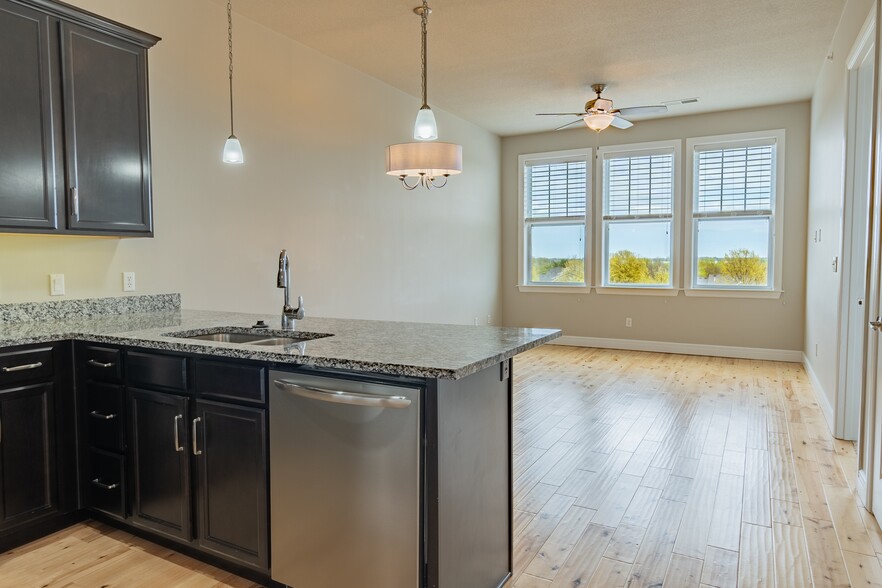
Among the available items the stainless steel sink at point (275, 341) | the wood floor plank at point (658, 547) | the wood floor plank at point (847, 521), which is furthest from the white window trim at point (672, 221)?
the stainless steel sink at point (275, 341)

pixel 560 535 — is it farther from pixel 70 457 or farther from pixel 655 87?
pixel 655 87

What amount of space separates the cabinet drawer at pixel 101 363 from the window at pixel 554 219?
20.1 feet

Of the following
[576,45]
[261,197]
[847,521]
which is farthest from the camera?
[576,45]

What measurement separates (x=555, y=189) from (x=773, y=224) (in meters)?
2.65

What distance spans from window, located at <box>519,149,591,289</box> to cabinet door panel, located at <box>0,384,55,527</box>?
20.7 feet

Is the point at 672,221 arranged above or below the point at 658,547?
above

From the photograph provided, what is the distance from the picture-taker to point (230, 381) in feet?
6.88

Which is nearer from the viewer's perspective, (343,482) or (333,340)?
(343,482)

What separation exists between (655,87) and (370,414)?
5.19 meters

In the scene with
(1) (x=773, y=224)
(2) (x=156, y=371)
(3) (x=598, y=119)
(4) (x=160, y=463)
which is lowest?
(4) (x=160, y=463)

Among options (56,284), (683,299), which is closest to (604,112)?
(683,299)

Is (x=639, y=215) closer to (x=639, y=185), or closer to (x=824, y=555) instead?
(x=639, y=185)

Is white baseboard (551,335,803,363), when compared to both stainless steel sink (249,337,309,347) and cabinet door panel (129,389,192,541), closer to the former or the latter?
stainless steel sink (249,337,309,347)

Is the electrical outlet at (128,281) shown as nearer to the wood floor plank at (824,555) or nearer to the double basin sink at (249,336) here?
the double basin sink at (249,336)
